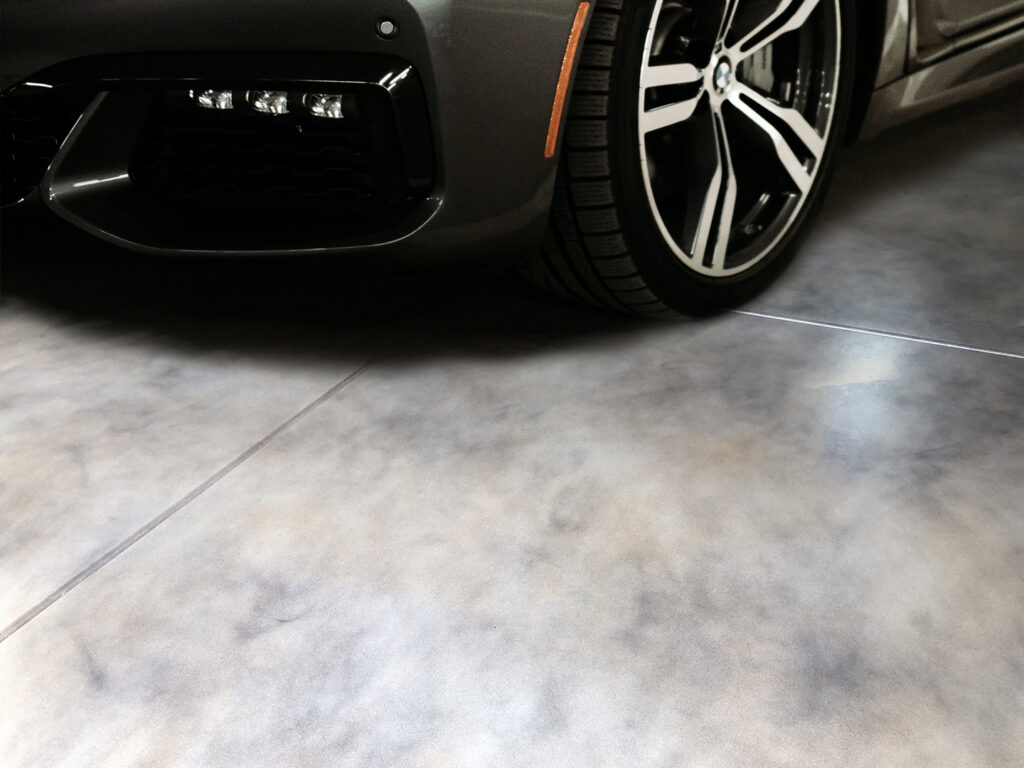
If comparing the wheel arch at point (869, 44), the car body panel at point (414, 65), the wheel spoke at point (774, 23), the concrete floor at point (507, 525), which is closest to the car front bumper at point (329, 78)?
the car body panel at point (414, 65)

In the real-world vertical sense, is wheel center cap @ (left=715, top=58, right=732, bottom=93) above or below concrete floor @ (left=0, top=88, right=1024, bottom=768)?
above

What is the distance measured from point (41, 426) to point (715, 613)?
99 centimetres

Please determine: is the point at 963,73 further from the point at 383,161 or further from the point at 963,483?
the point at 383,161

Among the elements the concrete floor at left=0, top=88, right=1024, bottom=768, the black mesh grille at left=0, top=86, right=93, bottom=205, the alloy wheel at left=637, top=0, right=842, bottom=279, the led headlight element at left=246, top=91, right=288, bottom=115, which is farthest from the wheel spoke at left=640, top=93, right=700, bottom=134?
the black mesh grille at left=0, top=86, right=93, bottom=205

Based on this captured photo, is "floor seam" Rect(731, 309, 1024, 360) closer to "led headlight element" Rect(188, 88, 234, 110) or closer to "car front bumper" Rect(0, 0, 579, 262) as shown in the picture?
"car front bumper" Rect(0, 0, 579, 262)

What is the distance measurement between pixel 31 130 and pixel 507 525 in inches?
37.5

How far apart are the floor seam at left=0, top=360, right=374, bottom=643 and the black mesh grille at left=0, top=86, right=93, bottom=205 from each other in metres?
0.52

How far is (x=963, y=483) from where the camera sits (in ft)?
3.93

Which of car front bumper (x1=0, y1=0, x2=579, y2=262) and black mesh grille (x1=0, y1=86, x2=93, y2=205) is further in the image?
black mesh grille (x1=0, y1=86, x2=93, y2=205)

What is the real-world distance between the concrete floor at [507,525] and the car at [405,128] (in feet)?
0.41

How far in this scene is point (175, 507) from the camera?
1221 millimetres

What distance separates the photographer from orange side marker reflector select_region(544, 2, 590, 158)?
1286mm

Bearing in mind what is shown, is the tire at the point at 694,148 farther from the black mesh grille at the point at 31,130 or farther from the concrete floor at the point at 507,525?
the black mesh grille at the point at 31,130

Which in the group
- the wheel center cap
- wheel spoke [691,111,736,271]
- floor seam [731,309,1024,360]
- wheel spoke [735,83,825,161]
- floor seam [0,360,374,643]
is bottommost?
floor seam [0,360,374,643]
